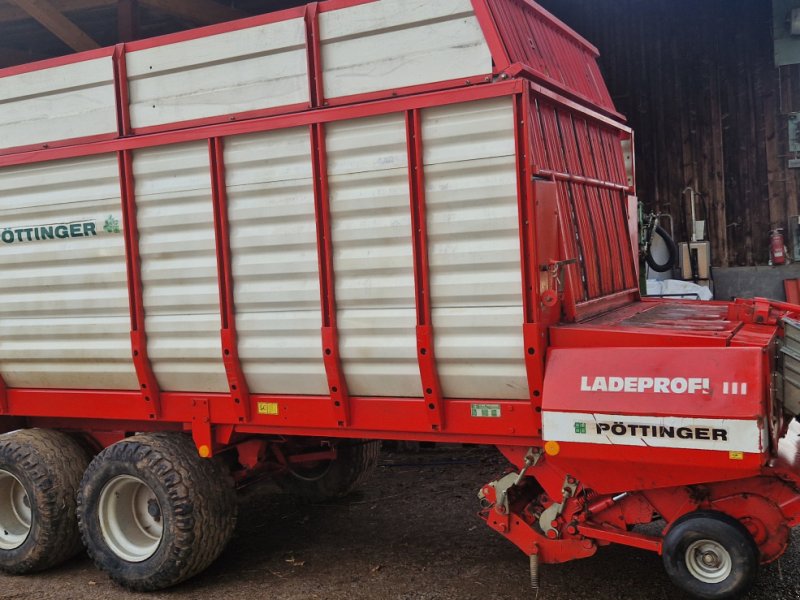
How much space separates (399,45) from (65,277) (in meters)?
2.52

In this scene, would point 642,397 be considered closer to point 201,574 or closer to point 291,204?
point 291,204

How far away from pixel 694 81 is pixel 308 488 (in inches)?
266

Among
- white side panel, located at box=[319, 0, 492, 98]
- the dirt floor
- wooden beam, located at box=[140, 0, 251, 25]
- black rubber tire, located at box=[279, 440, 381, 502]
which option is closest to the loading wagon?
white side panel, located at box=[319, 0, 492, 98]

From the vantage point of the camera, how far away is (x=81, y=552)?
5562mm

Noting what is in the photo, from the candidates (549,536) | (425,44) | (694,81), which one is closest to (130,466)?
(549,536)

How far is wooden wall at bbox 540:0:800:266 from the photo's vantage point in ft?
31.4

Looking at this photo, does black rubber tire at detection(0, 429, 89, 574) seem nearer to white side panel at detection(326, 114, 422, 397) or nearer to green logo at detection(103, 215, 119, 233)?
green logo at detection(103, 215, 119, 233)

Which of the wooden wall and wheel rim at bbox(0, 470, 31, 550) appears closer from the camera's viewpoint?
wheel rim at bbox(0, 470, 31, 550)

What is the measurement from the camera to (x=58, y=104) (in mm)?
5156

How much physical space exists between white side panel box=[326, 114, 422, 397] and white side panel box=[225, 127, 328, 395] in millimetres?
168

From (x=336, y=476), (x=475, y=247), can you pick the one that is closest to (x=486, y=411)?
(x=475, y=247)

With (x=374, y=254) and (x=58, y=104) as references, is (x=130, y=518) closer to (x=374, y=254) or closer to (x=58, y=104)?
(x=374, y=254)

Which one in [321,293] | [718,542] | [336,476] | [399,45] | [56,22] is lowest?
[336,476]

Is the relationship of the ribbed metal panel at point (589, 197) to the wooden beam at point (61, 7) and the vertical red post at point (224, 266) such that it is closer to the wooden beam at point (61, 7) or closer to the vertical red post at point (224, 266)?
the vertical red post at point (224, 266)
